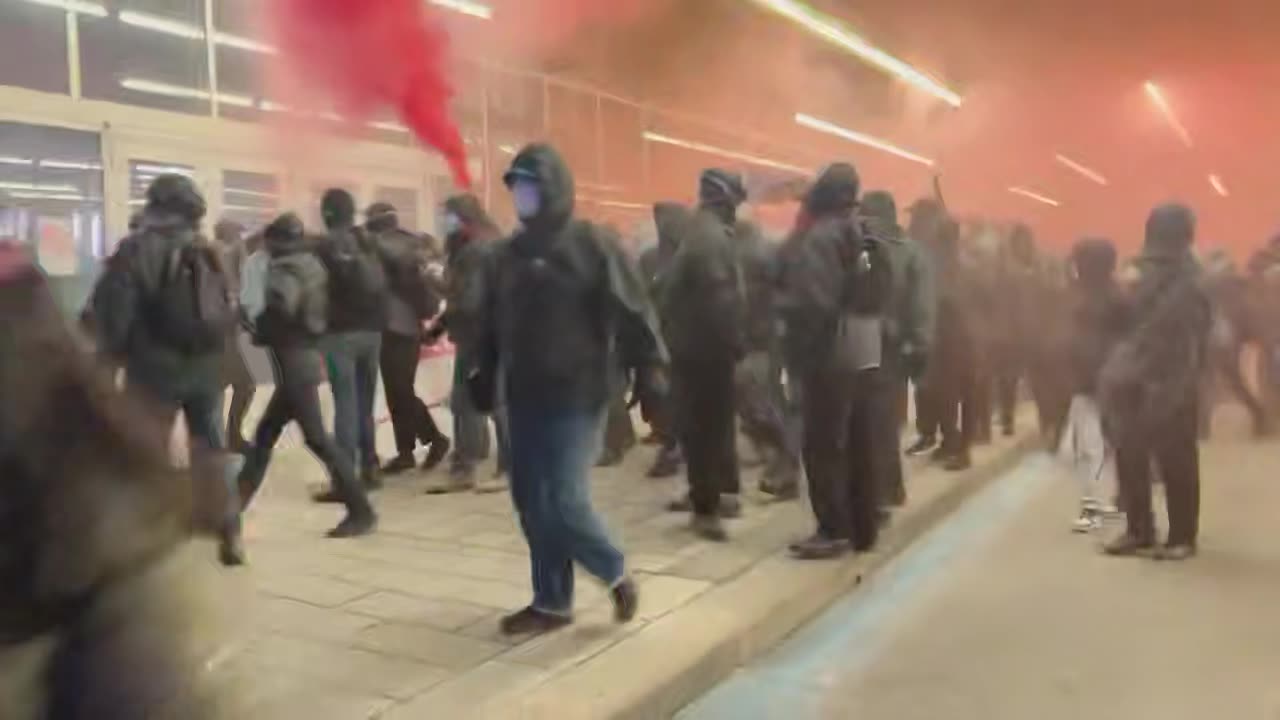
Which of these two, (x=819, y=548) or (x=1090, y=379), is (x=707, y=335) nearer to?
(x=819, y=548)

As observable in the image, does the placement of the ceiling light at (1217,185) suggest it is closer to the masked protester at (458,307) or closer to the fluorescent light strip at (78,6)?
the masked protester at (458,307)

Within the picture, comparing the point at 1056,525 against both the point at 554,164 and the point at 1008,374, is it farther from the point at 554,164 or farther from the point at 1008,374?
the point at 554,164

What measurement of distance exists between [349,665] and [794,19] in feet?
11.5

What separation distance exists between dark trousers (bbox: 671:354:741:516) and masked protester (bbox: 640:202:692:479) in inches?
8.3

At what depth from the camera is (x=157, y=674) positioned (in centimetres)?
128

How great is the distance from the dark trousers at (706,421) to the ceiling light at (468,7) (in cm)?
183

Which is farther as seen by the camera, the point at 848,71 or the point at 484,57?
the point at 848,71

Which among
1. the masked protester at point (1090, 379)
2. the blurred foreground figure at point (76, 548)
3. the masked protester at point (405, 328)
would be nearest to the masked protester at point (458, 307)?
the masked protester at point (405, 328)

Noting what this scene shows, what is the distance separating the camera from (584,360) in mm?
3498

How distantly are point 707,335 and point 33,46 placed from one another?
3895 millimetres

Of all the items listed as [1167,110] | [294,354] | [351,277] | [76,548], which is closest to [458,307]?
[351,277]

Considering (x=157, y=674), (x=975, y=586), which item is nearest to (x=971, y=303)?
(x=975, y=586)

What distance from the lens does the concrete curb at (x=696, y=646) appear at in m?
3.10

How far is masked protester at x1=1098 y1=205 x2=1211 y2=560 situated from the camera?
193 inches
